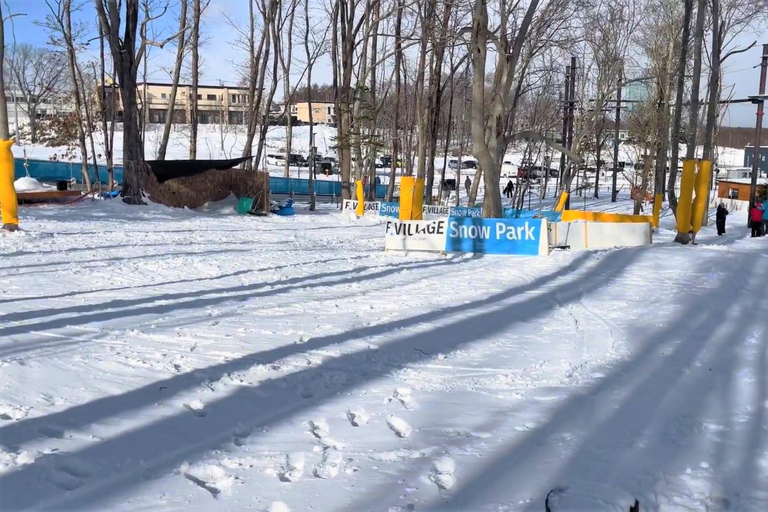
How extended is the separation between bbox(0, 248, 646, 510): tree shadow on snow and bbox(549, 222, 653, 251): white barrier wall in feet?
23.4

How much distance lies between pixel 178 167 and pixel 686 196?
17.4m

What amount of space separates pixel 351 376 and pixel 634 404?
256 cm

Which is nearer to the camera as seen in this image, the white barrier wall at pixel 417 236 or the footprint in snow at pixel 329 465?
the footprint in snow at pixel 329 465

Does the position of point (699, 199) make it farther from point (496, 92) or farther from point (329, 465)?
point (329, 465)

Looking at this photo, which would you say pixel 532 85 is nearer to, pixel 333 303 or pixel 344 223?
pixel 344 223

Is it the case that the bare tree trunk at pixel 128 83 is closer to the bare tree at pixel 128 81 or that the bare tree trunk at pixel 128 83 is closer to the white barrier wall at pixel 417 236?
the bare tree at pixel 128 81

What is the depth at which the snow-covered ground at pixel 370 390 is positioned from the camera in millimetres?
4363

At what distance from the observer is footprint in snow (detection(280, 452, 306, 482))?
443cm

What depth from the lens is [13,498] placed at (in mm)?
3965

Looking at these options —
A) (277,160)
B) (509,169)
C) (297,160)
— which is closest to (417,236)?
(297,160)

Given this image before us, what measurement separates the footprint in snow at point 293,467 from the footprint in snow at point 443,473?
84cm

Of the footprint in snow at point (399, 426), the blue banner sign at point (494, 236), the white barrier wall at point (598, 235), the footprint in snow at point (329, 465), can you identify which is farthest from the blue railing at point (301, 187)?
the footprint in snow at point (329, 465)

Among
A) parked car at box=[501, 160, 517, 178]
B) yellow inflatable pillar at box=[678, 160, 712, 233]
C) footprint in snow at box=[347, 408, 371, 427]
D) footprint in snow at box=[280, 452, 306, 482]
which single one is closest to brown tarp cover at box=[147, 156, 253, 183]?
yellow inflatable pillar at box=[678, 160, 712, 233]

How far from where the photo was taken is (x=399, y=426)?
214 inches
